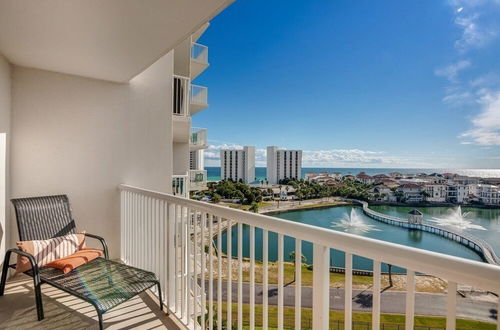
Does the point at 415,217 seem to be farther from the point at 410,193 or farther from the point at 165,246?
the point at 165,246

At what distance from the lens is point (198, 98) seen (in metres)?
10.8

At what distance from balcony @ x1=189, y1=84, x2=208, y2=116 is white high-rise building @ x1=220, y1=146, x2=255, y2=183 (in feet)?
30.5

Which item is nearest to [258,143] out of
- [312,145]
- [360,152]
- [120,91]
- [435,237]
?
[312,145]

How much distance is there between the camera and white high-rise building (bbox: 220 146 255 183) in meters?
19.9

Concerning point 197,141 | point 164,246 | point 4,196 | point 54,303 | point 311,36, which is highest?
point 311,36

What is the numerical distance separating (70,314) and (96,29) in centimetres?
260

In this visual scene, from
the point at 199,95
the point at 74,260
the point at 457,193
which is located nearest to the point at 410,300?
the point at 74,260

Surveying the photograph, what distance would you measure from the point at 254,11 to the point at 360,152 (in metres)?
16.9

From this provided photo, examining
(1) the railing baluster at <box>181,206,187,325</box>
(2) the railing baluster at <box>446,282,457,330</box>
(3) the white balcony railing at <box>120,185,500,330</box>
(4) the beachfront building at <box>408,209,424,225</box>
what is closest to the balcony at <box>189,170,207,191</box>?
(4) the beachfront building at <box>408,209,424,225</box>

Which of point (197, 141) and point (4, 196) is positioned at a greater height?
point (197, 141)

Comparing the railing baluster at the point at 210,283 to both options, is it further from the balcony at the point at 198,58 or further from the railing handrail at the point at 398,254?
the balcony at the point at 198,58

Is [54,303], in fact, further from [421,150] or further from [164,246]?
[421,150]

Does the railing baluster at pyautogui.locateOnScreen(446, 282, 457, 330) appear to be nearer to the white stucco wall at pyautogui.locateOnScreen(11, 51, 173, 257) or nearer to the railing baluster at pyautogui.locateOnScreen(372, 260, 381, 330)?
the railing baluster at pyautogui.locateOnScreen(372, 260, 381, 330)

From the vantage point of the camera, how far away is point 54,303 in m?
2.67
